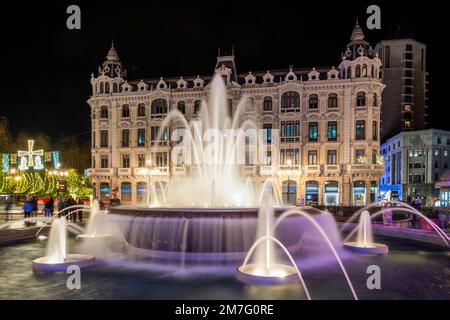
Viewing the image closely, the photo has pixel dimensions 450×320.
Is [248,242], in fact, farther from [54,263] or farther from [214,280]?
[54,263]

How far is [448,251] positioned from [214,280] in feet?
33.9

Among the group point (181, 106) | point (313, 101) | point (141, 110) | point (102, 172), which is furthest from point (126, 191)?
point (313, 101)

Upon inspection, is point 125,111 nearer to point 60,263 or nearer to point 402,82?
point 60,263

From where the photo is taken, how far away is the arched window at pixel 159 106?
5359cm

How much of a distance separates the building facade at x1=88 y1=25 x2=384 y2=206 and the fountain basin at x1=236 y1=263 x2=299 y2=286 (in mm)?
34982

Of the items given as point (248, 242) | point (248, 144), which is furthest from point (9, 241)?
point (248, 144)

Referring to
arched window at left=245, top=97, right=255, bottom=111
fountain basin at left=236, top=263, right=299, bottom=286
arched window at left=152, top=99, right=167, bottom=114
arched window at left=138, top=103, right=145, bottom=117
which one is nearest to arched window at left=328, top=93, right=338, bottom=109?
arched window at left=245, top=97, right=255, bottom=111

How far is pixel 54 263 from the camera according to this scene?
12.0m

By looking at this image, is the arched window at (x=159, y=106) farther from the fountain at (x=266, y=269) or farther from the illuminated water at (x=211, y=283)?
the fountain at (x=266, y=269)

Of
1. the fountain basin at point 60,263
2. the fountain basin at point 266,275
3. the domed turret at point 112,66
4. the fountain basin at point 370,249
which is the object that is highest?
the domed turret at point 112,66

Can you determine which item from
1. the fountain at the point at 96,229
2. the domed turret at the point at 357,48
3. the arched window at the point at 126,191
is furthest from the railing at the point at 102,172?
the fountain at the point at 96,229

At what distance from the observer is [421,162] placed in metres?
76.6

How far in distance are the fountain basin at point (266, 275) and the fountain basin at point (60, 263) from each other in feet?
16.7

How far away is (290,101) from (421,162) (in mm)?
41455
